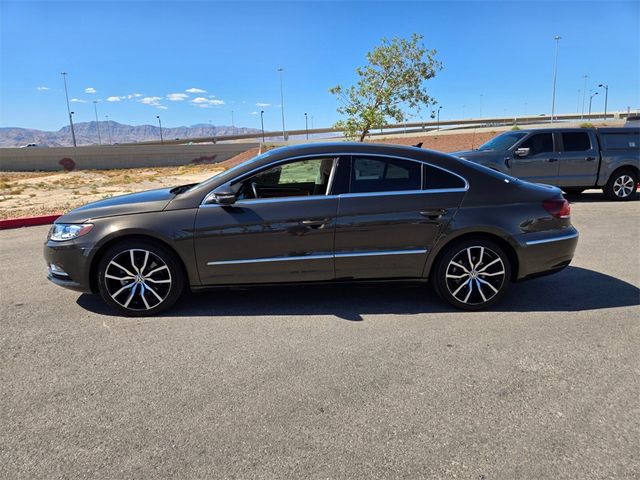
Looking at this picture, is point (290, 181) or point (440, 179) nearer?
point (440, 179)

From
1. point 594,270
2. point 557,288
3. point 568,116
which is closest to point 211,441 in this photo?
point 557,288

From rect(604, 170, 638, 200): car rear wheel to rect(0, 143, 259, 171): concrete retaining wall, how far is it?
4483 centimetres

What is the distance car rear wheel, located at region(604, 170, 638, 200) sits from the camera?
35.8 feet

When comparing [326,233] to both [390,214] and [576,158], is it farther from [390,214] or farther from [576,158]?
[576,158]

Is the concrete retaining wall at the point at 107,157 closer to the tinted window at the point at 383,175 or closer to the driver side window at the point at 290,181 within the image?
the driver side window at the point at 290,181

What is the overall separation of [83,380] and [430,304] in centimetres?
306

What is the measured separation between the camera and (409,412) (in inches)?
107

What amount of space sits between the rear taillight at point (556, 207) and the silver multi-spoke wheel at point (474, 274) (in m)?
0.71

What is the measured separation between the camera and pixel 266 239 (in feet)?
13.2

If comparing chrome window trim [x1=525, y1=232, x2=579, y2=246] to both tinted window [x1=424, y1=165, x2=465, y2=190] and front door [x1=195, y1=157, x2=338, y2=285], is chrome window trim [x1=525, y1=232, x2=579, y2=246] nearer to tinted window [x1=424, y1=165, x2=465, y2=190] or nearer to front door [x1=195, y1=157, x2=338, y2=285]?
tinted window [x1=424, y1=165, x2=465, y2=190]

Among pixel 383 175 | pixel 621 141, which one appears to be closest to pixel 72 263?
pixel 383 175

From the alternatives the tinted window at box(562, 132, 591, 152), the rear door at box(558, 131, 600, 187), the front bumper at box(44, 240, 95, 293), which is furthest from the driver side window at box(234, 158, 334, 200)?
the tinted window at box(562, 132, 591, 152)

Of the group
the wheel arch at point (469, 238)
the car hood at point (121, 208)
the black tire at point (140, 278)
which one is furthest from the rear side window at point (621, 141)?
the black tire at point (140, 278)

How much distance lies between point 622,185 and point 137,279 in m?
11.5
